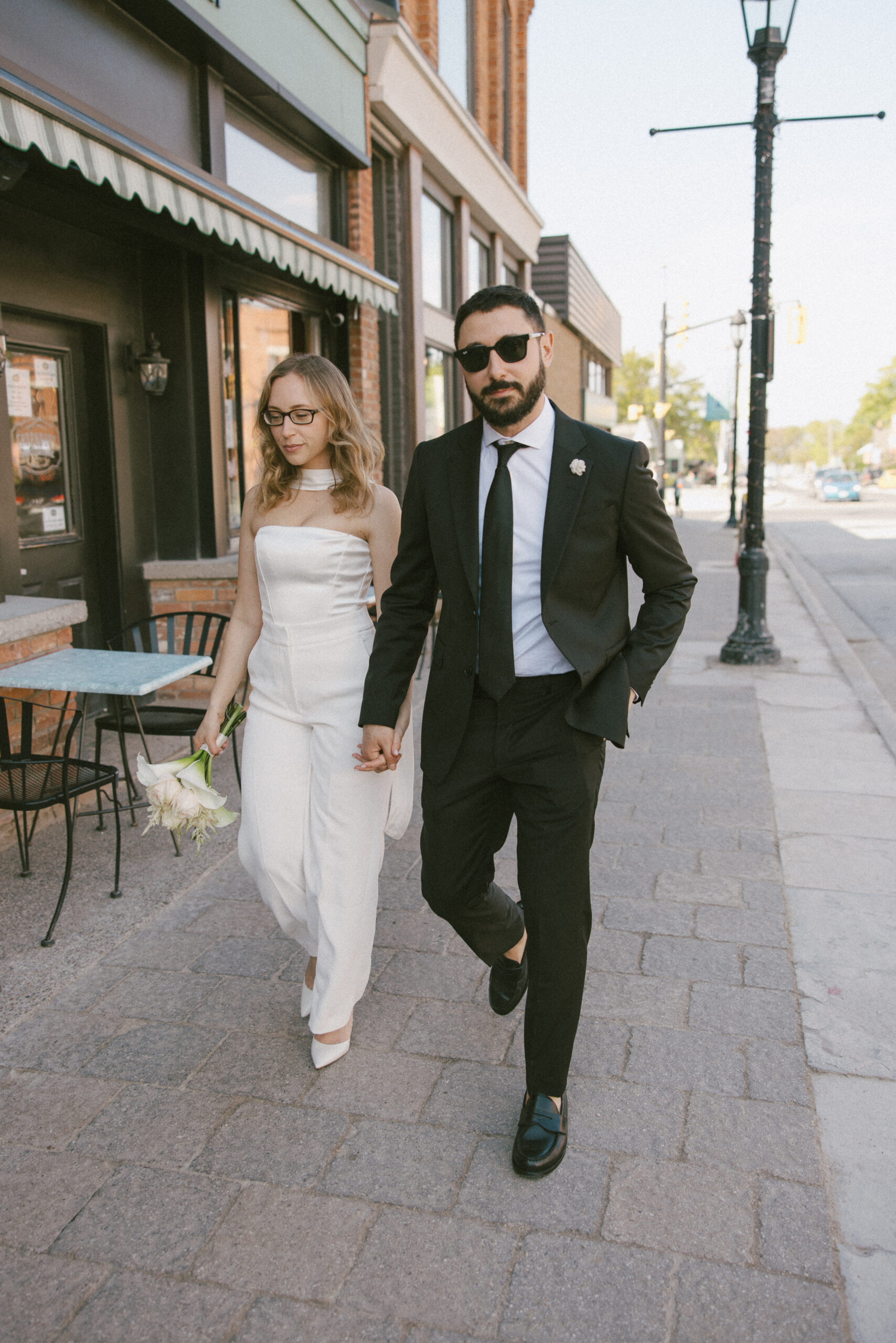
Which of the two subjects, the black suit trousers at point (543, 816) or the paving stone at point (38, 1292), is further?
the black suit trousers at point (543, 816)

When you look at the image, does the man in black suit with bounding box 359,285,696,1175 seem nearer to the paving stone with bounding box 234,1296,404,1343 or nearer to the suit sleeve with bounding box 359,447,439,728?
the suit sleeve with bounding box 359,447,439,728

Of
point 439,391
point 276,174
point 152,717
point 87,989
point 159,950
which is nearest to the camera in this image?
point 87,989

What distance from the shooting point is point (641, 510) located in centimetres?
269

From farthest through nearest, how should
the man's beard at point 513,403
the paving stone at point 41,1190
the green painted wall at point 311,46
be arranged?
the green painted wall at point 311,46 < the man's beard at point 513,403 < the paving stone at point 41,1190

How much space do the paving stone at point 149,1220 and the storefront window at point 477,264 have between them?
46.1ft

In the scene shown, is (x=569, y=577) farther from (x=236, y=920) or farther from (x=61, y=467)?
(x=61, y=467)

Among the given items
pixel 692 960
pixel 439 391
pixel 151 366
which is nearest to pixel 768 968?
pixel 692 960

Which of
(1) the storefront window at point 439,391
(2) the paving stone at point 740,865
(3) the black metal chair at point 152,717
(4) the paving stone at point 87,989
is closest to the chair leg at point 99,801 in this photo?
(3) the black metal chair at point 152,717

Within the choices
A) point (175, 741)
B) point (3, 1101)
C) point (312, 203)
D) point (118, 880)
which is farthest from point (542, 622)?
point (312, 203)

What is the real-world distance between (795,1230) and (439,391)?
12.8m

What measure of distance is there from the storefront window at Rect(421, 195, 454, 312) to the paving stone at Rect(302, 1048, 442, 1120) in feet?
36.0

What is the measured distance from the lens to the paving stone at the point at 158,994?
3.55 m

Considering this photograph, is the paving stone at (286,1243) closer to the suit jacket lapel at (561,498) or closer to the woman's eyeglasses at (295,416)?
the suit jacket lapel at (561,498)

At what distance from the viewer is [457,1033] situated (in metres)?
3.42
